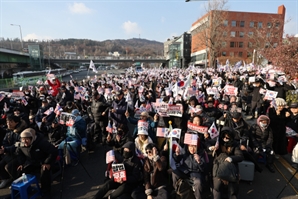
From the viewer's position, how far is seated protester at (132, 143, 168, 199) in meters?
3.87

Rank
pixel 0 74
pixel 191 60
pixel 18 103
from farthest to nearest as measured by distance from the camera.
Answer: pixel 191 60, pixel 0 74, pixel 18 103

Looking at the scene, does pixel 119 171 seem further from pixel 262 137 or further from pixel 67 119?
pixel 262 137

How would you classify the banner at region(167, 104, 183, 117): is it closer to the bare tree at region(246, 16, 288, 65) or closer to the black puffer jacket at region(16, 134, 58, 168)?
the black puffer jacket at region(16, 134, 58, 168)

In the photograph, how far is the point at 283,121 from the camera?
5770mm

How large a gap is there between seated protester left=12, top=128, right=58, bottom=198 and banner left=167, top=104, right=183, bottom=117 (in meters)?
3.15

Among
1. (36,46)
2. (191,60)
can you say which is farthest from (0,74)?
(191,60)

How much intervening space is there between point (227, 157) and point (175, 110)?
2.19 metres

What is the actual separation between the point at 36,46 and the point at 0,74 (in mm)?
13765

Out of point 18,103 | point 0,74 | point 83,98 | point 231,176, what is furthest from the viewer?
point 0,74

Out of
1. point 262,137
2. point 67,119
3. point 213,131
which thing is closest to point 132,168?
point 213,131

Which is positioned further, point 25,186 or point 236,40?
point 236,40

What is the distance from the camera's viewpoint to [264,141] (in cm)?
541

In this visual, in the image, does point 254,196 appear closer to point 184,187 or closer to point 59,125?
point 184,187

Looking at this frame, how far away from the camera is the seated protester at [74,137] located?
18.5ft
